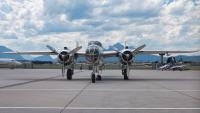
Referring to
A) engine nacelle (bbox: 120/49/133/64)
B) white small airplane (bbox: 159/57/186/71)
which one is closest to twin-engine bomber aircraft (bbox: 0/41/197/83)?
engine nacelle (bbox: 120/49/133/64)

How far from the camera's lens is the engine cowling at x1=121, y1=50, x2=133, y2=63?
3138cm

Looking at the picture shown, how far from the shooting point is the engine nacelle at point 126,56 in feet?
103

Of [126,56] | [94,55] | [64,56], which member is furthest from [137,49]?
[64,56]

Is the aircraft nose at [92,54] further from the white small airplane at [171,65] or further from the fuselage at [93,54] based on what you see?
the white small airplane at [171,65]

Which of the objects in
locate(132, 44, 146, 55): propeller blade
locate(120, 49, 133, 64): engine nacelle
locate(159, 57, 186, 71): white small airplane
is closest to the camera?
locate(120, 49, 133, 64): engine nacelle

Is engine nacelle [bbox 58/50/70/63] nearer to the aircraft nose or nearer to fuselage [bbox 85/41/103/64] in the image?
fuselage [bbox 85/41/103/64]

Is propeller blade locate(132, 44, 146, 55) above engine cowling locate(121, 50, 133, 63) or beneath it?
above

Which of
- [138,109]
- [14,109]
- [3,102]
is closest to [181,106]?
[138,109]

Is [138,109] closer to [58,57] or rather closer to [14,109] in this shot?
[14,109]

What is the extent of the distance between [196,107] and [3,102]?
7017mm

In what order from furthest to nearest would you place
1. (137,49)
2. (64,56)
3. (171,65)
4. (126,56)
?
1. (171,65)
2. (137,49)
3. (126,56)
4. (64,56)

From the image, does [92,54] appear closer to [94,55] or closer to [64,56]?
[94,55]

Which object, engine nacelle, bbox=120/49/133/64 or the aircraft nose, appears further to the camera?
engine nacelle, bbox=120/49/133/64

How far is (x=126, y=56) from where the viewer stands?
3138 centimetres
